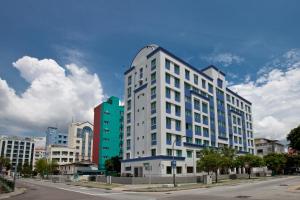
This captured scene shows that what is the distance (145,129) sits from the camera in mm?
62000

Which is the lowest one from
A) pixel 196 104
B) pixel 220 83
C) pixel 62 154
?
pixel 62 154

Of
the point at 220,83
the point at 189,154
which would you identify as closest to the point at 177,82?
the point at 189,154

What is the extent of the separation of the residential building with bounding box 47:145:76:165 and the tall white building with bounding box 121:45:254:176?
8026cm

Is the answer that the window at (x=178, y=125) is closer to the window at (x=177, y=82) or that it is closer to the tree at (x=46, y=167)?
the window at (x=177, y=82)

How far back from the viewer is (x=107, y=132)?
10531 centimetres

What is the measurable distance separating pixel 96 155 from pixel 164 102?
54.3 m

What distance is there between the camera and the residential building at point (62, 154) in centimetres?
13838

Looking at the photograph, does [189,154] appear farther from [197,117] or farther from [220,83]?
[220,83]

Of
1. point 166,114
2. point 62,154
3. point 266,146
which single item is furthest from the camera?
point 62,154

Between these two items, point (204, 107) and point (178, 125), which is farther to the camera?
point (204, 107)

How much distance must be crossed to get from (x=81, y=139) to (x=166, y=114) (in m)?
98.4

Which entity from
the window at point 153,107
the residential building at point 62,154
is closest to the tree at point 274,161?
the window at point 153,107

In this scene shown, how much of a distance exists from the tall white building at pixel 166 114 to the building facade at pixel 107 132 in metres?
34.9

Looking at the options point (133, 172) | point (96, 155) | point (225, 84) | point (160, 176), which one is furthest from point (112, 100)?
point (160, 176)
